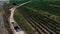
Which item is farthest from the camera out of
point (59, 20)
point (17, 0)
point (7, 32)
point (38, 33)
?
point (17, 0)

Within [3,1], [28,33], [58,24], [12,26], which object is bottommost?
[3,1]

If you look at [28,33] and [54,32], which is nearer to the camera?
[54,32]

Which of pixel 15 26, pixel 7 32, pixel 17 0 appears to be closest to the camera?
pixel 7 32

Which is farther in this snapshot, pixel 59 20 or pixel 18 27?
pixel 18 27

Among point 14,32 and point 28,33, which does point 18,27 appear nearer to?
point 14,32

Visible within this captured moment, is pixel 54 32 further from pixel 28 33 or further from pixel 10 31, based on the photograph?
pixel 10 31

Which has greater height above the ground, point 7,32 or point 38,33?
point 38,33

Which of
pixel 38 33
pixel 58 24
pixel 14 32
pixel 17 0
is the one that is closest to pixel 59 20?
pixel 58 24

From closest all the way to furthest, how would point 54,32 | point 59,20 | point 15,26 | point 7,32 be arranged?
1. point 54,32
2. point 59,20
3. point 7,32
4. point 15,26

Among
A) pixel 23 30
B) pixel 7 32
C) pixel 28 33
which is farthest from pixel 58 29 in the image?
pixel 7 32
